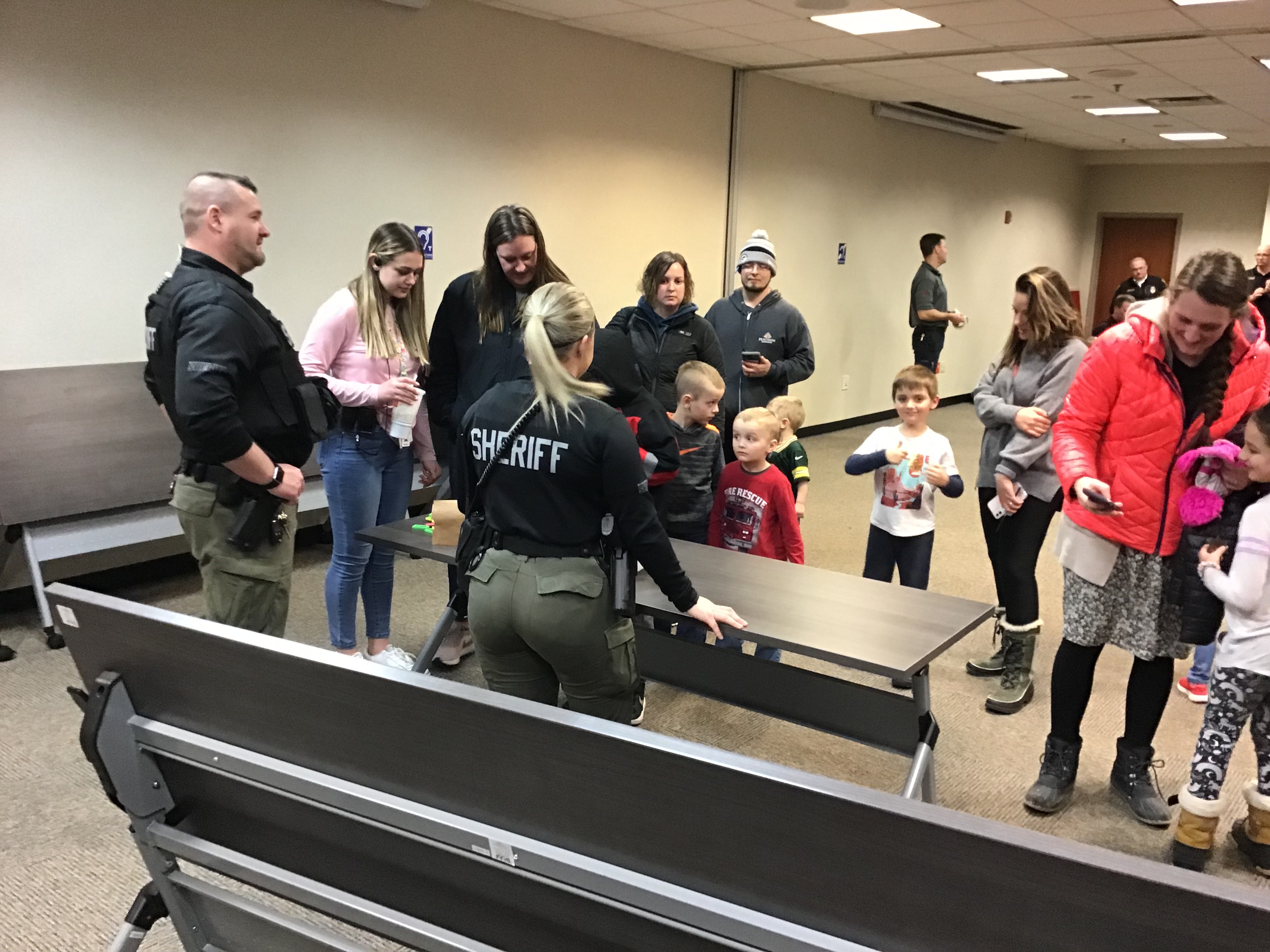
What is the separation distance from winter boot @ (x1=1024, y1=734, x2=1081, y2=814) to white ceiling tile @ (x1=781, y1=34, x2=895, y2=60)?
4362 millimetres

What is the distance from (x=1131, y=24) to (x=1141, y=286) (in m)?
5.10

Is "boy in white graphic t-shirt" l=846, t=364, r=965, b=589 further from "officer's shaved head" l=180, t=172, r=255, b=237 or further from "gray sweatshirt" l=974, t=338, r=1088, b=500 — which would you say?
"officer's shaved head" l=180, t=172, r=255, b=237

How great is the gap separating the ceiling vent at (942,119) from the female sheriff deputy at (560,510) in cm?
730

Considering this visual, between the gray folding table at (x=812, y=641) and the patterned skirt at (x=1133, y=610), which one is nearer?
the gray folding table at (x=812, y=641)

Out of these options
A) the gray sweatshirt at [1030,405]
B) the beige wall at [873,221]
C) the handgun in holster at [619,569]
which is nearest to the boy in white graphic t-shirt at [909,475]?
the gray sweatshirt at [1030,405]

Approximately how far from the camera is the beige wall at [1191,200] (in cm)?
1195

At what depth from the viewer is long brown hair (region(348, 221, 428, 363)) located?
115 inches

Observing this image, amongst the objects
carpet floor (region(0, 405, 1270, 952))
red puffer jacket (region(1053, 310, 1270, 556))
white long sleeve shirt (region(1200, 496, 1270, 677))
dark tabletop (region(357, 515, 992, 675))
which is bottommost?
carpet floor (region(0, 405, 1270, 952))

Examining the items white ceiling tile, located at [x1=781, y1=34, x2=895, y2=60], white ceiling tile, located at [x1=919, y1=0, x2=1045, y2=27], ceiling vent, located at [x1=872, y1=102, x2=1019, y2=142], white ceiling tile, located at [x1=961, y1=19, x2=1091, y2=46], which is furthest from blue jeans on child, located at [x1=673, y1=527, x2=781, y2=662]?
ceiling vent, located at [x1=872, y1=102, x2=1019, y2=142]

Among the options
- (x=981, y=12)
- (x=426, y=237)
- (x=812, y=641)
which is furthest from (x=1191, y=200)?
(x=812, y=641)

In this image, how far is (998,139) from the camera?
10055 millimetres

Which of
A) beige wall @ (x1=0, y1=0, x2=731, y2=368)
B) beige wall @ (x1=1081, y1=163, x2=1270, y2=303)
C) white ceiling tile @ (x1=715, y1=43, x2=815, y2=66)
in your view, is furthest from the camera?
beige wall @ (x1=1081, y1=163, x2=1270, y2=303)

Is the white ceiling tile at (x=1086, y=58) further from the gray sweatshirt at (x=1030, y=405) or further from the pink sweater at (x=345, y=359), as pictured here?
the pink sweater at (x=345, y=359)

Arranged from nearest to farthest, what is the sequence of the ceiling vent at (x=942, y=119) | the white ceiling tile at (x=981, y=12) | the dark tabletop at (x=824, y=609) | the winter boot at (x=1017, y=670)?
1. the dark tabletop at (x=824, y=609)
2. the winter boot at (x=1017, y=670)
3. the white ceiling tile at (x=981, y=12)
4. the ceiling vent at (x=942, y=119)
